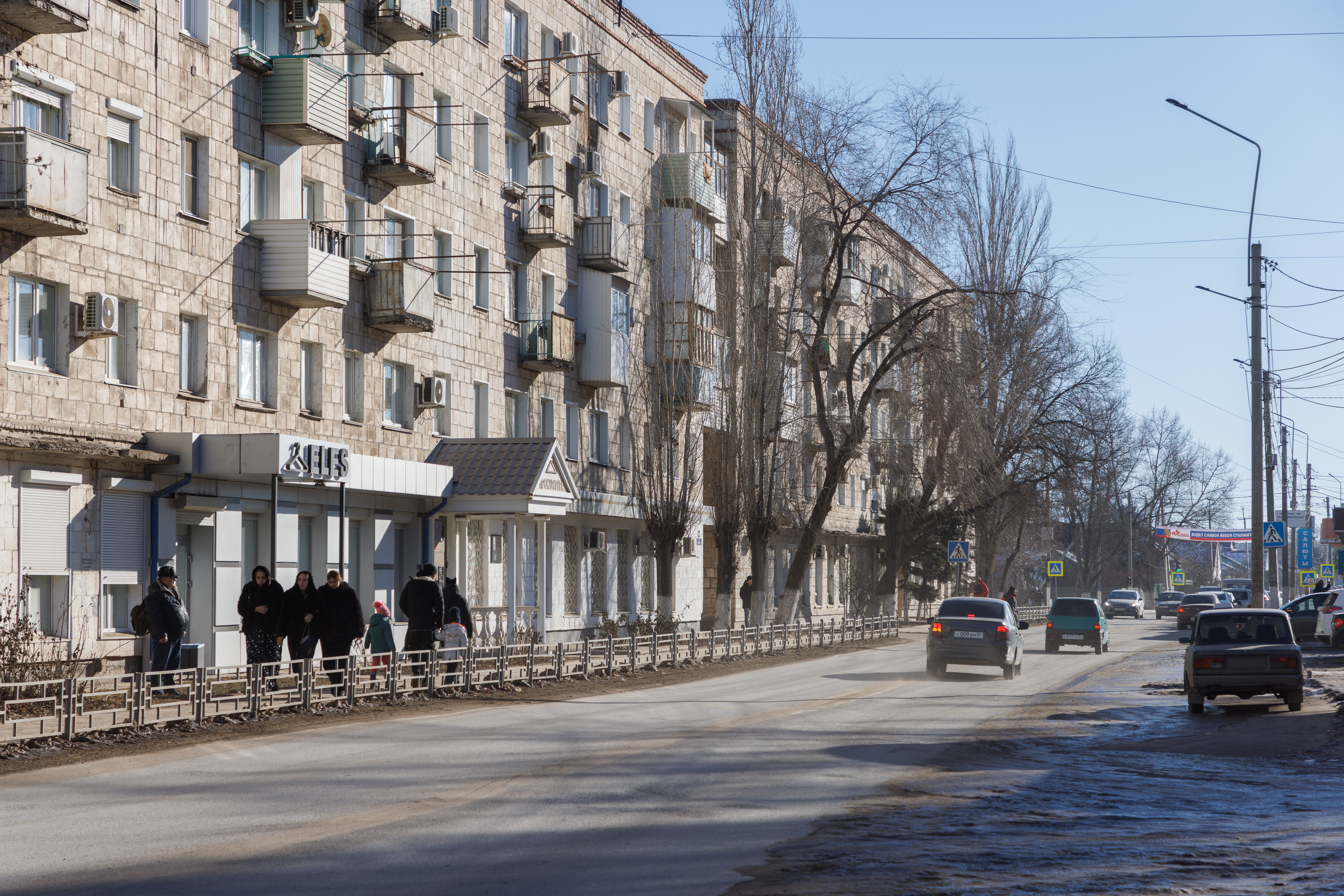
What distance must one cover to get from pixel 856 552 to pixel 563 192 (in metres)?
34.5

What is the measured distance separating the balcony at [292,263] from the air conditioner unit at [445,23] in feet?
23.6

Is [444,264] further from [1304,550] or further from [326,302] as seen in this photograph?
[1304,550]

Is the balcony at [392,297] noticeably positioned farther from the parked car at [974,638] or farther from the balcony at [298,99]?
the parked car at [974,638]

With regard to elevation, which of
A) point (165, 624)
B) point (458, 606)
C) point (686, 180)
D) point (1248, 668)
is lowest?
point (1248, 668)

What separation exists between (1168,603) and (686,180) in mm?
45148

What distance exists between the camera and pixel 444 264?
33156mm

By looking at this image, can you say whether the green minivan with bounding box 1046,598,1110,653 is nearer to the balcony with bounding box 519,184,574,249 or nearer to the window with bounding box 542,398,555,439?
the window with bounding box 542,398,555,439

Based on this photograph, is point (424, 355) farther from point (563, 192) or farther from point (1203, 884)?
point (1203, 884)

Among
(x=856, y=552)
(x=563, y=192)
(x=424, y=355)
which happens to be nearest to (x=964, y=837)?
(x=424, y=355)

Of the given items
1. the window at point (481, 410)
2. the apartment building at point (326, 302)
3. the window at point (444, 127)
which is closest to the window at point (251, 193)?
the apartment building at point (326, 302)

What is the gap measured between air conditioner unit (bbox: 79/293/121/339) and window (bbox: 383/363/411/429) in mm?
9075

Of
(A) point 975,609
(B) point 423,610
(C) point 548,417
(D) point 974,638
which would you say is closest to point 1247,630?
(D) point 974,638

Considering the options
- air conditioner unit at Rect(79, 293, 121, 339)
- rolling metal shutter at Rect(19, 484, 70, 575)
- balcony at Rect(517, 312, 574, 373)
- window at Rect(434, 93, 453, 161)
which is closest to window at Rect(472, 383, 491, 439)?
balcony at Rect(517, 312, 574, 373)

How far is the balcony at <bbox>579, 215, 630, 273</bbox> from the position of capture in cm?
3975
